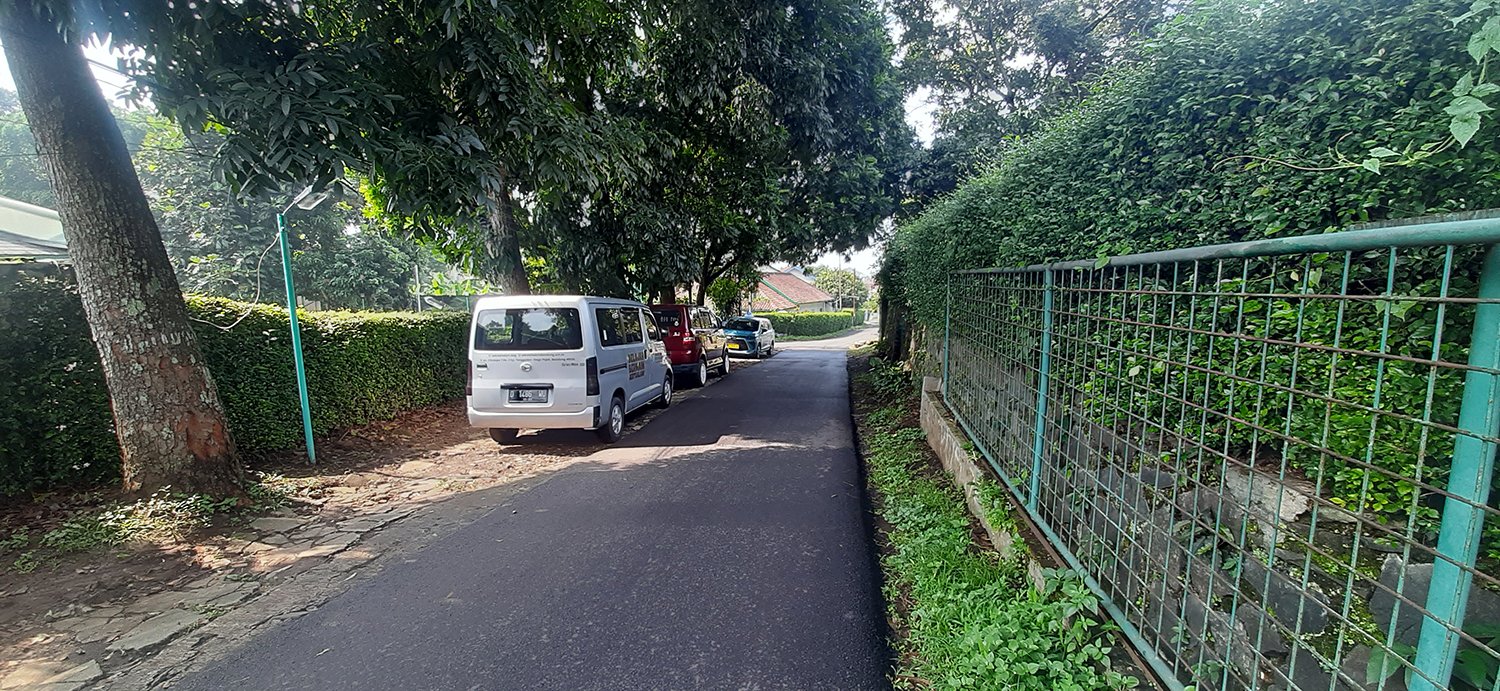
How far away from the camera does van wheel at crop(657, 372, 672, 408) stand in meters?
9.35

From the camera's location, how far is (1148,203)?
268 cm

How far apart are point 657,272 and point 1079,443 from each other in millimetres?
9023

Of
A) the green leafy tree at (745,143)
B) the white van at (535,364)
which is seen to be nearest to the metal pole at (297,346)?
the white van at (535,364)

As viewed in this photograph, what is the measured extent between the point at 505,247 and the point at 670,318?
398 centimetres

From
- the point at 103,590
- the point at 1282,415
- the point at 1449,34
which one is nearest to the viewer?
the point at 1449,34

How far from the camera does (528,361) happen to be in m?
6.29

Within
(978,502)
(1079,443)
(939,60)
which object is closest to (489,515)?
(978,502)

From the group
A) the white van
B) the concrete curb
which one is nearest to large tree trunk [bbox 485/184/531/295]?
the white van

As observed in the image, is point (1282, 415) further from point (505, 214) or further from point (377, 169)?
point (505, 214)

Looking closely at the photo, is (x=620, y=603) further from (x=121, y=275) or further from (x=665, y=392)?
(x=665, y=392)

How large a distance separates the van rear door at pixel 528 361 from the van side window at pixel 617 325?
424 millimetres

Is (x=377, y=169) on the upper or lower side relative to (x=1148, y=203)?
upper

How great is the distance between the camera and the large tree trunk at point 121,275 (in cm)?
385

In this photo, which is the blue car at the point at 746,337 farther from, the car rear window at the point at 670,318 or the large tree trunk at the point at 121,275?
the large tree trunk at the point at 121,275
